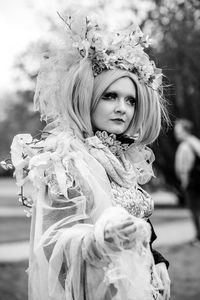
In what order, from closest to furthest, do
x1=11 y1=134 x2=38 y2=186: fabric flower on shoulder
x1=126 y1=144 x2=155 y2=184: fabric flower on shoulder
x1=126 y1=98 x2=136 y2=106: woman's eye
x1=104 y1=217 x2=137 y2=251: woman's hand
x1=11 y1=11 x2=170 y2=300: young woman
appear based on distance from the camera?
x1=104 y1=217 x2=137 y2=251: woman's hand < x1=11 y1=11 x2=170 y2=300: young woman < x1=11 y1=134 x2=38 y2=186: fabric flower on shoulder < x1=126 y1=98 x2=136 y2=106: woman's eye < x1=126 y1=144 x2=155 y2=184: fabric flower on shoulder

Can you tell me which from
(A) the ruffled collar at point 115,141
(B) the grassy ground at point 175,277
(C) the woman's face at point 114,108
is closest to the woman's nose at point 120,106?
(C) the woman's face at point 114,108

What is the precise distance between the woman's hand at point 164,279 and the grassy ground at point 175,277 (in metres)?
3.82

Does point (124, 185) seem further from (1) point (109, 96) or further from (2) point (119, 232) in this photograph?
(2) point (119, 232)

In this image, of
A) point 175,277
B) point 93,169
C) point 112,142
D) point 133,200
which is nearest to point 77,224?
point 93,169

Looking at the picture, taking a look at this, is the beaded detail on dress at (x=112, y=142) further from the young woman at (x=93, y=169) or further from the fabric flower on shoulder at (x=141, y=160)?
the fabric flower on shoulder at (x=141, y=160)

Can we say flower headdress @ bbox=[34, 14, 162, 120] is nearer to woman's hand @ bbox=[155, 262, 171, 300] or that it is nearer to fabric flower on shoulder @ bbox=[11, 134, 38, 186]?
fabric flower on shoulder @ bbox=[11, 134, 38, 186]

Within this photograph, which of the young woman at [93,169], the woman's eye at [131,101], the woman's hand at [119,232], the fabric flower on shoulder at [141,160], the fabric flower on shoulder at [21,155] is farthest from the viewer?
the fabric flower on shoulder at [141,160]

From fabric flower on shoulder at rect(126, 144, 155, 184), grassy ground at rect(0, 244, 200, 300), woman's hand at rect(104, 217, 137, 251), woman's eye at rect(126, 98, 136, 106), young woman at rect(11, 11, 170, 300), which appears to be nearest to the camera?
woman's hand at rect(104, 217, 137, 251)

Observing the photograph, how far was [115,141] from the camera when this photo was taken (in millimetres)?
2617

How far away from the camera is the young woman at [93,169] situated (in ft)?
7.04

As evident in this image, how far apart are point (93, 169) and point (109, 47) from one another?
22.0 inches

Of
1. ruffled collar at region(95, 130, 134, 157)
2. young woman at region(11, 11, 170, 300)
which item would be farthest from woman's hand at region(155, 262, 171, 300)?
ruffled collar at region(95, 130, 134, 157)

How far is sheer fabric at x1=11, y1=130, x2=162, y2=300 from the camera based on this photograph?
2.12 metres

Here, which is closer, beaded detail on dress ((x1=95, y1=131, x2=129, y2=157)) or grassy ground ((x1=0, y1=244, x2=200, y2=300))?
beaded detail on dress ((x1=95, y1=131, x2=129, y2=157))
